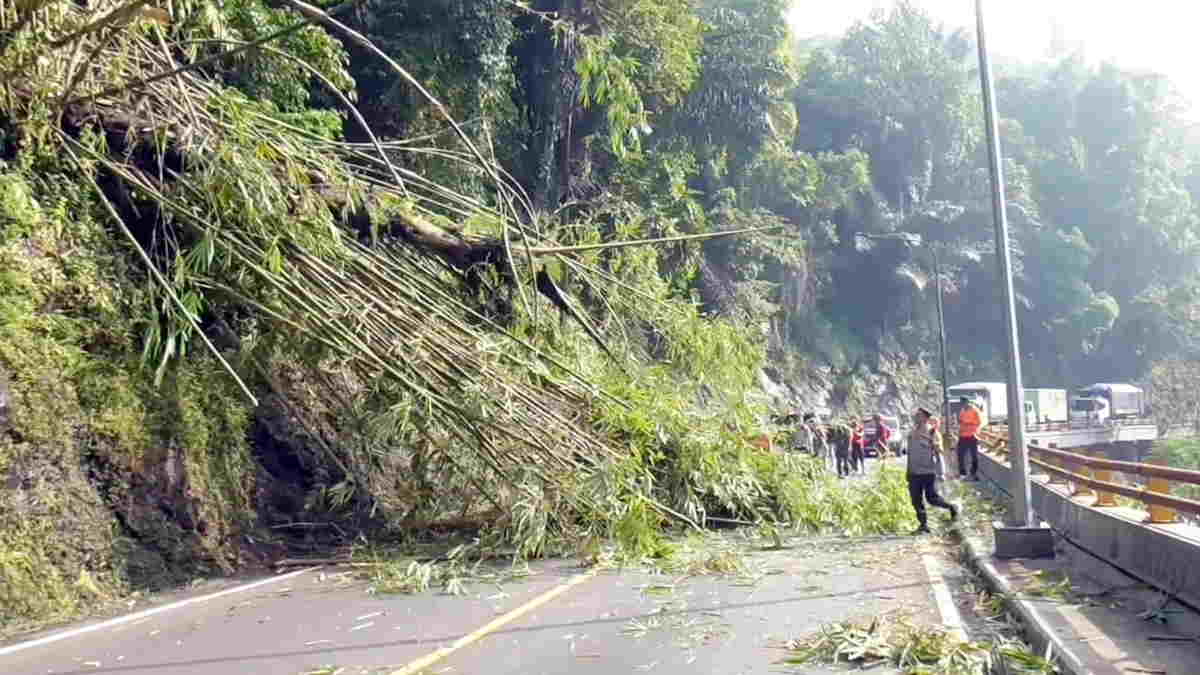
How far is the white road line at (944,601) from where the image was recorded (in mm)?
7947

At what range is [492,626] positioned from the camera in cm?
851

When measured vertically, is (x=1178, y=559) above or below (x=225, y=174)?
Result: below

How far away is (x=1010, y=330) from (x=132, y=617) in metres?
8.93

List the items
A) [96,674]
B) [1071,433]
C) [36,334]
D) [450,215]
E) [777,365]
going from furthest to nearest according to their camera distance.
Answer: [777,365]
[1071,433]
[450,215]
[36,334]
[96,674]

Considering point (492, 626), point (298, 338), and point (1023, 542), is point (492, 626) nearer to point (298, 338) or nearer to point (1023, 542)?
point (298, 338)

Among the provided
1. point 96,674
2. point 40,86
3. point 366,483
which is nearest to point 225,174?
point 40,86

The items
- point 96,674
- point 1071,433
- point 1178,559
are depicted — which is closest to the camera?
point 96,674

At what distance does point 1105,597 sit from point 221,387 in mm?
9424

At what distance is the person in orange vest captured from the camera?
22828 mm

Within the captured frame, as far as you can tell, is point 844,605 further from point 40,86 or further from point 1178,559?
point 40,86

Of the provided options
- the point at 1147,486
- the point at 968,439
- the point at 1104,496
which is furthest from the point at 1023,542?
the point at 968,439

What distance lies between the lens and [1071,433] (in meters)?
50.8

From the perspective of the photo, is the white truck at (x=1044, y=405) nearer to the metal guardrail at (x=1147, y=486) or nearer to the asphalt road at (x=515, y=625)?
the metal guardrail at (x=1147, y=486)

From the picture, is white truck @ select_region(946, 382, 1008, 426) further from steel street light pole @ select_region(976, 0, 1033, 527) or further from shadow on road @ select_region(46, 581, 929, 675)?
shadow on road @ select_region(46, 581, 929, 675)
